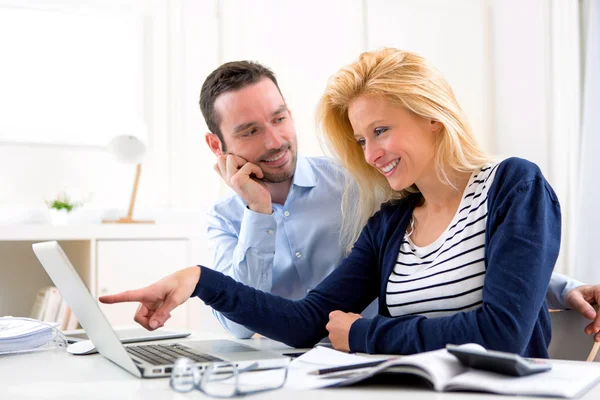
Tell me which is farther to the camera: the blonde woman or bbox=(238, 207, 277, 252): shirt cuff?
bbox=(238, 207, 277, 252): shirt cuff

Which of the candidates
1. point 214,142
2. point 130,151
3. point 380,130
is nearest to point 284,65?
point 130,151

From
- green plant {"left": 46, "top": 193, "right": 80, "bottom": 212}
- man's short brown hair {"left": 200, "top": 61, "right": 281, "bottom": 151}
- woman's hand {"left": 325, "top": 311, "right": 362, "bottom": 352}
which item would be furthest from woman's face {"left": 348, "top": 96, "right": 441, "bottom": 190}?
green plant {"left": 46, "top": 193, "right": 80, "bottom": 212}

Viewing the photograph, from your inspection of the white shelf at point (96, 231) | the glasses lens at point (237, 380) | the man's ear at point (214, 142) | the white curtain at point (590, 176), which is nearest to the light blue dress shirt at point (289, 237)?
the man's ear at point (214, 142)

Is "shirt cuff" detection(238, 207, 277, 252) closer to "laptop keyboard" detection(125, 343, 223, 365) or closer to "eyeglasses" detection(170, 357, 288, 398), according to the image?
"laptop keyboard" detection(125, 343, 223, 365)

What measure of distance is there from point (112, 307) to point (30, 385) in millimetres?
2214

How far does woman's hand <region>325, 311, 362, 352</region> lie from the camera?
52.7 inches

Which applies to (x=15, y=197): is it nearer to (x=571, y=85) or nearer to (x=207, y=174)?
(x=207, y=174)

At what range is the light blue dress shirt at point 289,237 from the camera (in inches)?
75.6

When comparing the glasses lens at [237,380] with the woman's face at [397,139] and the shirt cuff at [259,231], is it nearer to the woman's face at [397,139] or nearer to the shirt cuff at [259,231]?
the woman's face at [397,139]

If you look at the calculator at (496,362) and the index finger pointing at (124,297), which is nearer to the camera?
the calculator at (496,362)

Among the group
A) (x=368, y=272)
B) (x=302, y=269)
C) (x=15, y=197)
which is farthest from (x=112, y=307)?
(x=368, y=272)

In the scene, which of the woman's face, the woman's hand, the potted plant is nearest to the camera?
the woman's hand

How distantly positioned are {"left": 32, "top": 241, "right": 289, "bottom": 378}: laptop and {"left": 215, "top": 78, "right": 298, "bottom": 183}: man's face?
32.7 inches

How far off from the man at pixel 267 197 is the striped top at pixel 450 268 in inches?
16.7
